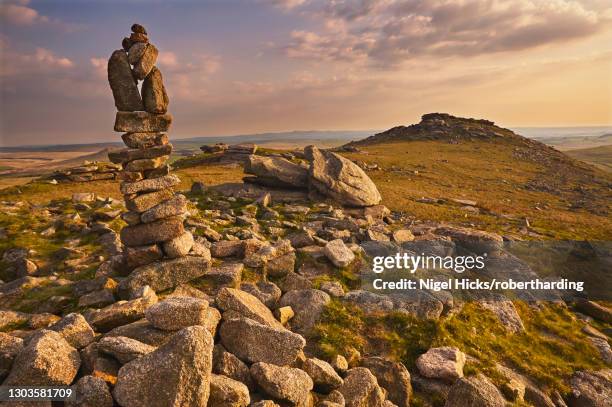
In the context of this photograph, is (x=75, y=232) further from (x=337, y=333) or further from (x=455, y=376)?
(x=455, y=376)

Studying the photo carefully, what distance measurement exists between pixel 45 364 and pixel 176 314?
2847mm

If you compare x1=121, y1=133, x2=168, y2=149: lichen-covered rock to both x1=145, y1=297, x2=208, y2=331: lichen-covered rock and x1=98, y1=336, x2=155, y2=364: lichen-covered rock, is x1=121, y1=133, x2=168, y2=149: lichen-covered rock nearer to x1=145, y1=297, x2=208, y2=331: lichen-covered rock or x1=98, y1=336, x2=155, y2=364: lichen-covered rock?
x1=145, y1=297, x2=208, y2=331: lichen-covered rock

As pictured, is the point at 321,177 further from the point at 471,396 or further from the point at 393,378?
the point at 471,396

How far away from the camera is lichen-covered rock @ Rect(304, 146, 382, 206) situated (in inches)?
1316

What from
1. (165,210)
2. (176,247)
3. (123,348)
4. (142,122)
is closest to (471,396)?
(123,348)

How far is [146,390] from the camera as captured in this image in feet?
22.7

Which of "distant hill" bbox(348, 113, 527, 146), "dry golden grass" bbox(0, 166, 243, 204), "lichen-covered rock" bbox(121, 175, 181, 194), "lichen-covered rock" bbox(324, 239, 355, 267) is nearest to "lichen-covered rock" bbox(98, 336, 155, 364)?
"lichen-covered rock" bbox(121, 175, 181, 194)

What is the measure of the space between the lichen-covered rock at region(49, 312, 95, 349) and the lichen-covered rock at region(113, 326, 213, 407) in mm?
2332

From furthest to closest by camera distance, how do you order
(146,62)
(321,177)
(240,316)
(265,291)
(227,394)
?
(321,177)
(265,291)
(146,62)
(240,316)
(227,394)

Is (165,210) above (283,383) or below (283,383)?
above

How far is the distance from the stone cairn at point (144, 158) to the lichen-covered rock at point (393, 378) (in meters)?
8.90

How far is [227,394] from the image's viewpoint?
24.5 feet

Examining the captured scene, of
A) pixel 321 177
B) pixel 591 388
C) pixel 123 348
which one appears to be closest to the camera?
pixel 123 348

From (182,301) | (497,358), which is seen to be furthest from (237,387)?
(497,358)
